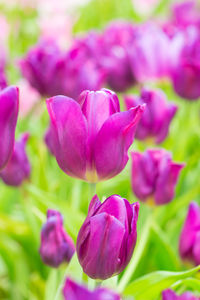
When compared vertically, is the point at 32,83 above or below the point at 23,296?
above

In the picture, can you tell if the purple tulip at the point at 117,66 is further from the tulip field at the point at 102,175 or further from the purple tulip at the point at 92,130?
the purple tulip at the point at 92,130

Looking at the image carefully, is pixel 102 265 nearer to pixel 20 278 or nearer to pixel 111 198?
pixel 111 198

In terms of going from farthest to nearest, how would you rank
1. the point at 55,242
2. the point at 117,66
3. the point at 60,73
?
the point at 117,66 < the point at 60,73 < the point at 55,242

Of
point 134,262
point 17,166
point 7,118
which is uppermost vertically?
point 7,118

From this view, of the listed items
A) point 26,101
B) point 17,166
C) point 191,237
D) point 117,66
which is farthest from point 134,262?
point 26,101

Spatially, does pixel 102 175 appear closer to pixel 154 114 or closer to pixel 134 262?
pixel 134 262

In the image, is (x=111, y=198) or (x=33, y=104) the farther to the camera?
(x=33, y=104)

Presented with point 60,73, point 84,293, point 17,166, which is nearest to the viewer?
point 84,293

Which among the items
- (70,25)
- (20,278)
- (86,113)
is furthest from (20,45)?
(86,113)
